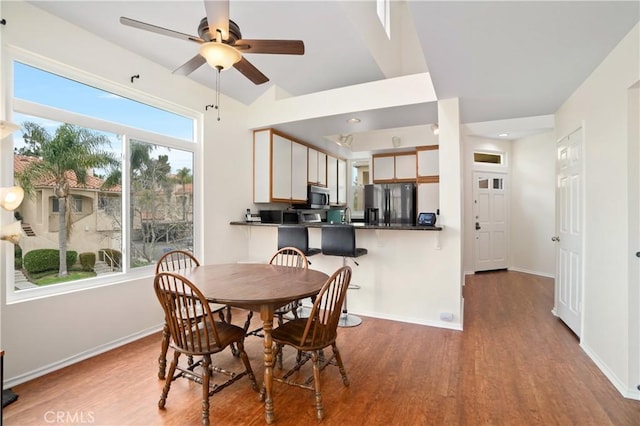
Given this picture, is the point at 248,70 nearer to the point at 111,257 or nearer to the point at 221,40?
the point at 221,40

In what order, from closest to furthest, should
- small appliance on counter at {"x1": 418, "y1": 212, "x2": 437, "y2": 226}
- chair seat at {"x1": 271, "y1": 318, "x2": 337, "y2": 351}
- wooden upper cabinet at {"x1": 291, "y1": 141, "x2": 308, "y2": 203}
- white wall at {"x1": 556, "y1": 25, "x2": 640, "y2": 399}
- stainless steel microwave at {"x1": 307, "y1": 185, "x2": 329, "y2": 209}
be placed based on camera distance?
chair seat at {"x1": 271, "y1": 318, "x2": 337, "y2": 351} → white wall at {"x1": 556, "y1": 25, "x2": 640, "y2": 399} → small appliance on counter at {"x1": 418, "y1": 212, "x2": 437, "y2": 226} → wooden upper cabinet at {"x1": 291, "y1": 141, "x2": 308, "y2": 203} → stainless steel microwave at {"x1": 307, "y1": 185, "x2": 329, "y2": 209}

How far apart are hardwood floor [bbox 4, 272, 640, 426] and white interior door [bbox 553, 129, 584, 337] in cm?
37

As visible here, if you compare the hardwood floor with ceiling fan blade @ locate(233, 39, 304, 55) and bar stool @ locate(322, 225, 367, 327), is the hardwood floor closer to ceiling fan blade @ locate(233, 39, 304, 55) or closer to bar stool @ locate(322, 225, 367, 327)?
bar stool @ locate(322, 225, 367, 327)

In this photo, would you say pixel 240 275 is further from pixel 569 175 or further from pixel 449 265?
pixel 569 175

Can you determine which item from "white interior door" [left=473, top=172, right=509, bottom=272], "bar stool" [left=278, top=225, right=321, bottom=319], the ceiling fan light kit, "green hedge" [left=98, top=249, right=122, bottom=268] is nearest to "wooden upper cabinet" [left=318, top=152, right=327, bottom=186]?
"bar stool" [left=278, top=225, right=321, bottom=319]

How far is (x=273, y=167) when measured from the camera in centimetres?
442

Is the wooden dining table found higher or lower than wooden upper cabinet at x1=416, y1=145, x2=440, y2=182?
lower

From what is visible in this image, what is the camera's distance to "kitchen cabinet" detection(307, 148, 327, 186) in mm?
5406

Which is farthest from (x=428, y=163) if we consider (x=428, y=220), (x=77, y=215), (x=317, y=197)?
(x=77, y=215)

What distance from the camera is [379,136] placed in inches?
230

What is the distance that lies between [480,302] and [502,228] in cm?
249

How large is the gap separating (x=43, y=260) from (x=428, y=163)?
5249 mm

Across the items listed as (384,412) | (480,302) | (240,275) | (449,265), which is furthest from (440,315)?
(240,275)

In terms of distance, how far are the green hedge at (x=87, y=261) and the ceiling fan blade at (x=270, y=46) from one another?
89.0 inches
